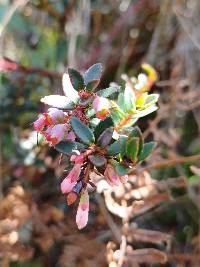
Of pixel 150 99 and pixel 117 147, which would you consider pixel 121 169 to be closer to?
pixel 117 147

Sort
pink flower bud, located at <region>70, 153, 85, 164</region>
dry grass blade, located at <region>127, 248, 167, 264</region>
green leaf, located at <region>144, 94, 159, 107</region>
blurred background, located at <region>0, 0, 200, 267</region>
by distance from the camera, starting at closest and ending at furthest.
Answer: pink flower bud, located at <region>70, 153, 85, 164</region>, green leaf, located at <region>144, 94, 159, 107</region>, dry grass blade, located at <region>127, 248, 167, 264</region>, blurred background, located at <region>0, 0, 200, 267</region>

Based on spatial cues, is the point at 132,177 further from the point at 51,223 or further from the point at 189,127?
the point at 189,127

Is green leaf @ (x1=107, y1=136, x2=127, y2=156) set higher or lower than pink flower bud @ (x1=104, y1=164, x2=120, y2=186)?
higher

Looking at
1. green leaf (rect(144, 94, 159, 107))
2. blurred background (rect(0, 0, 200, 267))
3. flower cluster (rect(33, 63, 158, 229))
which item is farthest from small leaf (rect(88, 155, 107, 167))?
blurred background (rect(0, 0, 200, 267))

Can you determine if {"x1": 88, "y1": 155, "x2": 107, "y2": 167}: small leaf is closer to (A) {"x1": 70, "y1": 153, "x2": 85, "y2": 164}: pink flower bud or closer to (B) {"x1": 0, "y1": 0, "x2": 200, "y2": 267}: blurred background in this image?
(A) {"x1": 70, "y1": 153, "x2": 85, "y2": 164}: pink flower bud

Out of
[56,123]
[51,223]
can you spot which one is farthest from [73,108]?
[51,223]

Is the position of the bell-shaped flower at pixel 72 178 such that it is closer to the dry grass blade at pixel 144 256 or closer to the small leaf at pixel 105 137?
the small leaf at pixel 105 137
